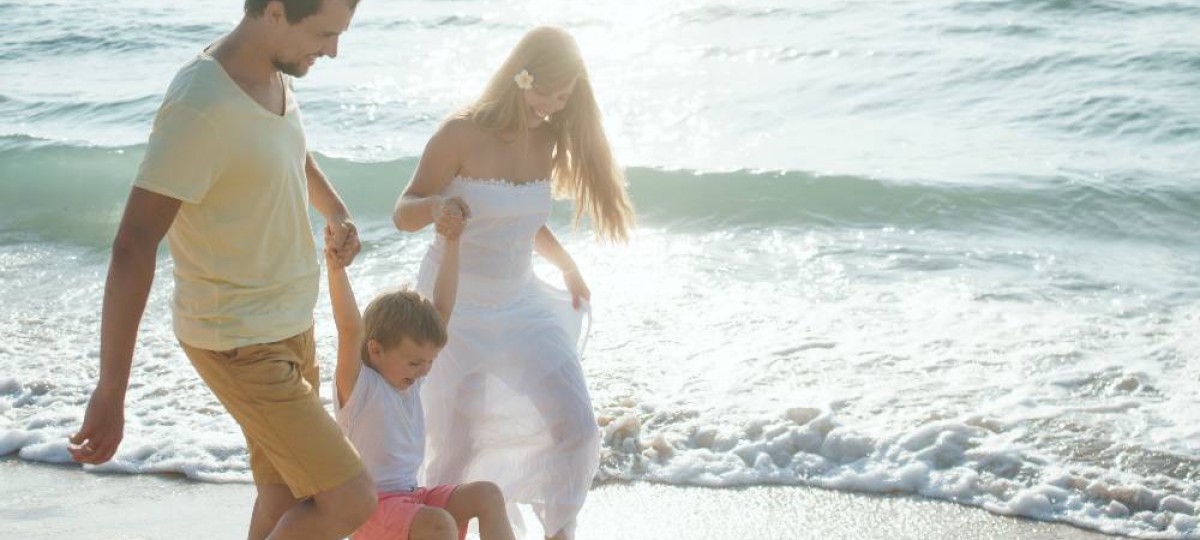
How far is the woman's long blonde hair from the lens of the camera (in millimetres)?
4297

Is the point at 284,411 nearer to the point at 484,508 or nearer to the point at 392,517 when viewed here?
the point at 392,517

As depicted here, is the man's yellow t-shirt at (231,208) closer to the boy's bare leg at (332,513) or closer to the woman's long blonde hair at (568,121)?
the boy's bare leg at (332,513)

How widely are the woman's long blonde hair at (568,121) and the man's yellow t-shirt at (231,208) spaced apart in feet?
3.55

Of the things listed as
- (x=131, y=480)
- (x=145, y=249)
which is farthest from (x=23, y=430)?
(x=145, y=249)

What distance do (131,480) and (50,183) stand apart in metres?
7.03

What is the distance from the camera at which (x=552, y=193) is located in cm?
464

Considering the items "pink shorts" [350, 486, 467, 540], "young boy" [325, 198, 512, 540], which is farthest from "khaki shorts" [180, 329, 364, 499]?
"young boy" [325, 198, 512, 540]

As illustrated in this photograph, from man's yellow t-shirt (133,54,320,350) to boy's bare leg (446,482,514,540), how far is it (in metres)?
0.74

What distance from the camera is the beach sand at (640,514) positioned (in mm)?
5098

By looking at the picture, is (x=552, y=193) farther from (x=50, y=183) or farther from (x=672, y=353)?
(x=50, y=183)

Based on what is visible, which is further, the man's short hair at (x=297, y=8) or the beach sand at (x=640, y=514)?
the beach sand at (x=640, y=514)

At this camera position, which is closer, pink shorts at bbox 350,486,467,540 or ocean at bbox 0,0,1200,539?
pink shorts at bbox 350,486,467,540

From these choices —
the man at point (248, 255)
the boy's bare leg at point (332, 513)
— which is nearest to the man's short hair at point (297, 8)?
the man at point (248, 255)

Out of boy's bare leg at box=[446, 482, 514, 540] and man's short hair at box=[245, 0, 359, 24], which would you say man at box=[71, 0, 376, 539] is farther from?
boy's bare leg at box=[446, 482, 514, 540]
